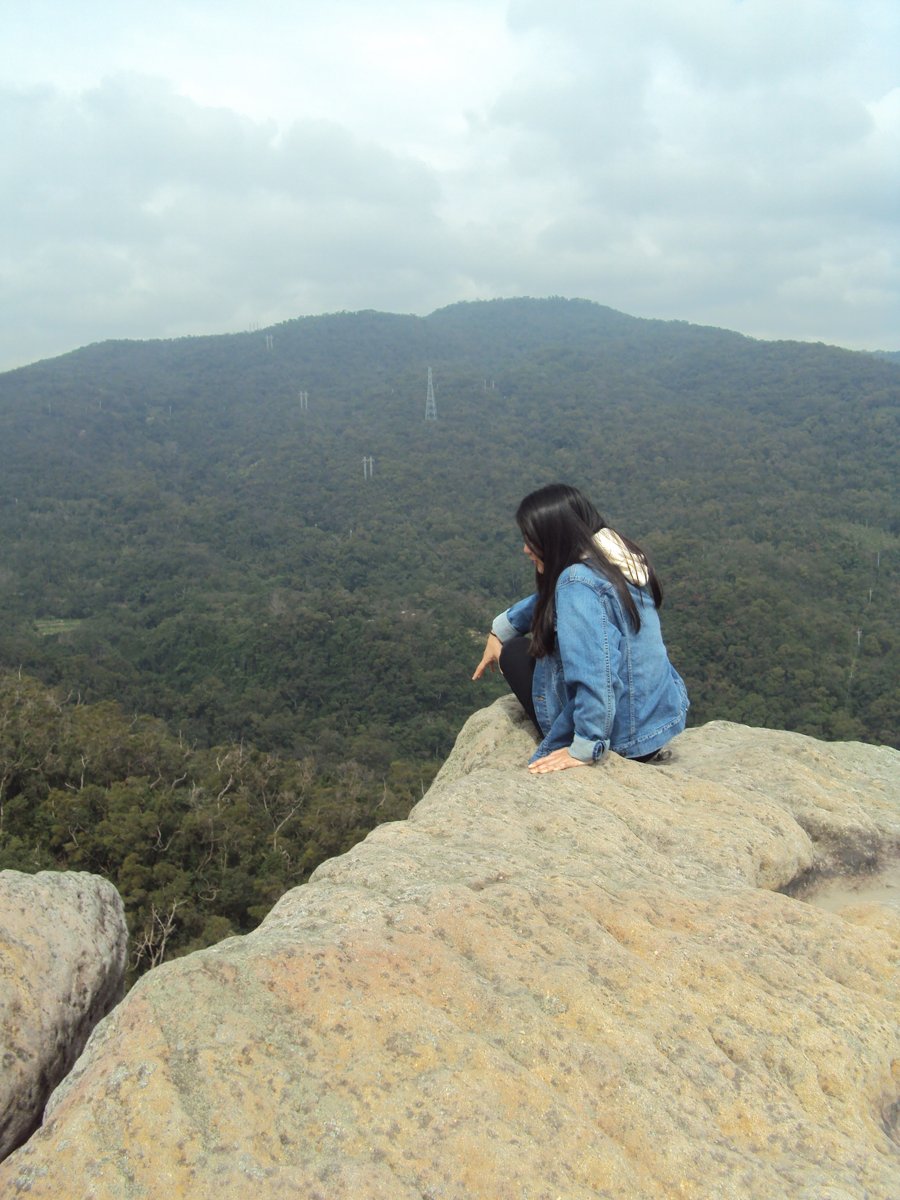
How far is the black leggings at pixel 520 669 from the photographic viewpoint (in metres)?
4.49

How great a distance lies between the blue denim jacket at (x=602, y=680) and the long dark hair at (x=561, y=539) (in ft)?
0.20

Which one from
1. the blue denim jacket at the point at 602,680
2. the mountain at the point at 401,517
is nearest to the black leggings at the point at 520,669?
the blue denim jacket at the point at 602,680

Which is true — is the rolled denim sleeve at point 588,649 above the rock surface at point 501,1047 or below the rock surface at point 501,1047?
above

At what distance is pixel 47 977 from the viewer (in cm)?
277

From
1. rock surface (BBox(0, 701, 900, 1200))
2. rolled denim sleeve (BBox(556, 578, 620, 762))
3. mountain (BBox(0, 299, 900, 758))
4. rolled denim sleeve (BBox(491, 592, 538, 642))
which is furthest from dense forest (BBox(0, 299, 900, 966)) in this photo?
rock surface (BBox(0, 701, 900, 1200))

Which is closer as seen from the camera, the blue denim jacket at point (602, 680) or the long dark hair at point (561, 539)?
the blue denim jacket at point (602, 680)

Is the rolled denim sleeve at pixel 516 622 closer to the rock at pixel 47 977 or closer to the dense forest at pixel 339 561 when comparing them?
the rock at pixel 47 977

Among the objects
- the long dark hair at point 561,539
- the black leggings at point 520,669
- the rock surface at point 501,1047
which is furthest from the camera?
the black leggings at point 520,669

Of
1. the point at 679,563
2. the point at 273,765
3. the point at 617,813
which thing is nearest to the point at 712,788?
the point at 617,813

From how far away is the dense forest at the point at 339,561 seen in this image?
18875 millimetres

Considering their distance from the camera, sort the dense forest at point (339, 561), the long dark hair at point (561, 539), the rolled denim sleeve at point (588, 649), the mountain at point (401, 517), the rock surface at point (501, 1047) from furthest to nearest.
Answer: the mountain at point (401, 517), the dense forest at point (339, 561), the long dark hair at point (561, 539), the rolled denim sleeve at point (588, 649), the rock surface at point (501, 1047)

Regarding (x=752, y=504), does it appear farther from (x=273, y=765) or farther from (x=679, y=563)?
(x=273, y=765)

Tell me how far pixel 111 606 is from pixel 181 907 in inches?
2159

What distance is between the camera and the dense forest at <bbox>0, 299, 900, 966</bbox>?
18.9 m
